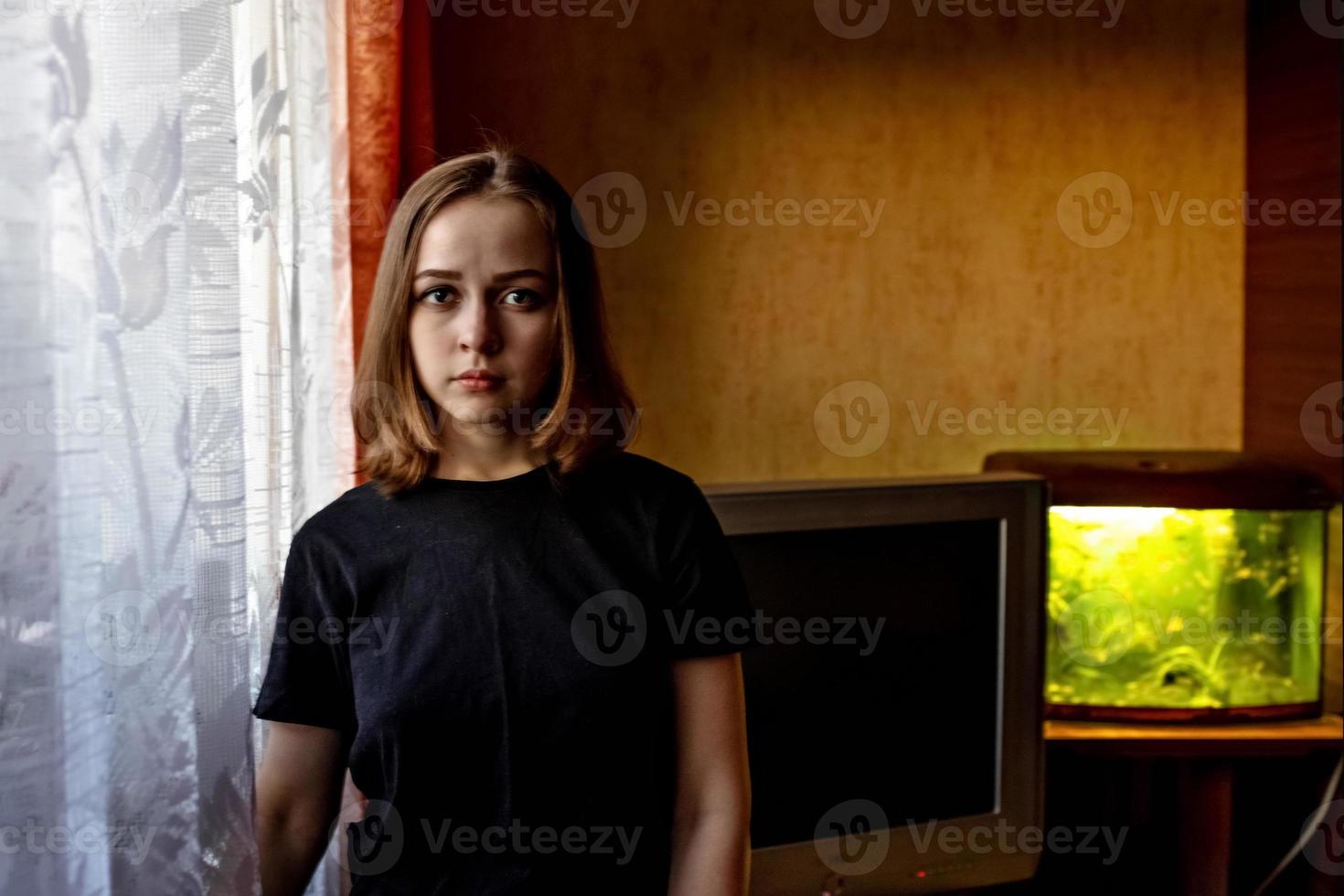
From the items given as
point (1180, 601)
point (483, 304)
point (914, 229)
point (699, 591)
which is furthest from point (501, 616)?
point (914, 229)

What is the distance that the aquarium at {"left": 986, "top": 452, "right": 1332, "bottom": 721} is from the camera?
1.83m

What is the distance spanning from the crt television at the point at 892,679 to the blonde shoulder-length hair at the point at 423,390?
0.42 m

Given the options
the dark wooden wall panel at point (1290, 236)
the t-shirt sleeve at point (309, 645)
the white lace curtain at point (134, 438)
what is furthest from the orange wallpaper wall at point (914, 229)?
the t-shirt sleeve at point (309, 645)

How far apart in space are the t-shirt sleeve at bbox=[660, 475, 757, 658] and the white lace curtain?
1.36 ft

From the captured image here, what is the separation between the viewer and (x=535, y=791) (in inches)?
40.0

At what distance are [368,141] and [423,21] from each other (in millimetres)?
343

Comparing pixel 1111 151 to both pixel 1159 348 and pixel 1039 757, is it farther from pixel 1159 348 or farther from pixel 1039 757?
pixel 1039 757

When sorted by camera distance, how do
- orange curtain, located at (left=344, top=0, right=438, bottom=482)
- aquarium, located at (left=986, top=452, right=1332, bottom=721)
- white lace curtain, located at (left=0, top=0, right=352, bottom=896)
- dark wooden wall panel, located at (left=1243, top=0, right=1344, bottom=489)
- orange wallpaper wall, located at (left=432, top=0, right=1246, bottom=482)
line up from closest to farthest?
white lace curtain, located at (left=0, top=0, right=352, bottom=896), orange curtain, located at (left=344, top=0, right=438, bottom=482), aquarium, located at (left=986, top=452, right=1332, bottom=721), dark wooden wall panel, located at (left=1243, top=0, right=1344, bottom=489), orange wallpaper wall, located at (left=432, top=0, right=1246, bottom=482)

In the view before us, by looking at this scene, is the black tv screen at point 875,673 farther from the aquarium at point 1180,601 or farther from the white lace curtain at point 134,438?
the white lace curtain at point 134,438

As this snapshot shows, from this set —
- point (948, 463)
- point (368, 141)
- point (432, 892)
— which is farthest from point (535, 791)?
point (948, 463)

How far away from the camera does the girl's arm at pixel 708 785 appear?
3.51 ft

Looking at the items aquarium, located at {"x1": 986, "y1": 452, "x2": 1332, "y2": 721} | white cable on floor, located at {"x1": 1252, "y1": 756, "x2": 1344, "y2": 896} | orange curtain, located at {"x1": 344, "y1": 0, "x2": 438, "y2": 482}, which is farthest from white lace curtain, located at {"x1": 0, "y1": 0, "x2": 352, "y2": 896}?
white cable on floor, located at {"x1": 1252, "y1": 756, "x2": 1344, "y2": 896}

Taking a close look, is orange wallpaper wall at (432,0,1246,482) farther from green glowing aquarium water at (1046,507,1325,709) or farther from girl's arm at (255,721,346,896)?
girl's arm at (255,721,346,896)

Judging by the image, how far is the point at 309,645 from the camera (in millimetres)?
1061
